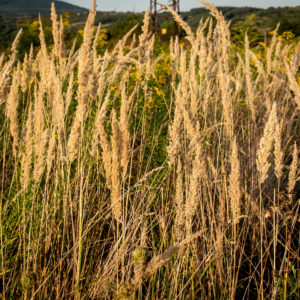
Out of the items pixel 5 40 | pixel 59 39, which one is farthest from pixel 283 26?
pixel 59 39

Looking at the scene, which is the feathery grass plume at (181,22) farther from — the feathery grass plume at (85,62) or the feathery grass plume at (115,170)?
the feathery grass plume at (115,170)

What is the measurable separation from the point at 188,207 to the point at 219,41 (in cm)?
149

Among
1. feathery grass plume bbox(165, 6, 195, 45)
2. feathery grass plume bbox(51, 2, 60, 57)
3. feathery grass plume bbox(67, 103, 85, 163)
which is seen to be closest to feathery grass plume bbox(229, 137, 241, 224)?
feathery grass plume bbox(67, 103, 85, 163)

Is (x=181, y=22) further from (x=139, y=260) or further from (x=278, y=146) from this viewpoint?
(x=139, y=260)

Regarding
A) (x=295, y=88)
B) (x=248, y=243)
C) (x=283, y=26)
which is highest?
(x=283, y=26)

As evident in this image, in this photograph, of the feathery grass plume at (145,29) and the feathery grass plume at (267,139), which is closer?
the feathery grass plume at (267,139)

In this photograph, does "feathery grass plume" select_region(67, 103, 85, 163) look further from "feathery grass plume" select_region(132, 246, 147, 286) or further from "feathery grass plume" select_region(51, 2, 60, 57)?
"feathery grass plume" select_region(51, 2, 60, 57)

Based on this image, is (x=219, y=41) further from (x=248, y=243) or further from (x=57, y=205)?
(x=57, y=205)

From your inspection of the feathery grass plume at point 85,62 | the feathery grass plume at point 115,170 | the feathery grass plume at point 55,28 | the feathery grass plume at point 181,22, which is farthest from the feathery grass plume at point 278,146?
the feathery grass plume at point 55,28

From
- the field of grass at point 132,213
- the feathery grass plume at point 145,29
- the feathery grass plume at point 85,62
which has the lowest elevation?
the field of grass at point 132,213

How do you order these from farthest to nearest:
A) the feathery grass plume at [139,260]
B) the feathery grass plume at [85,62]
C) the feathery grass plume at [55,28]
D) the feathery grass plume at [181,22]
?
the feathery grass plume at [55,28], the feathery grass plume at [181,22], the feathery grass plume at [85,62], the feathery grass plume at [139,260]

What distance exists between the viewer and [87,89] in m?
0.98

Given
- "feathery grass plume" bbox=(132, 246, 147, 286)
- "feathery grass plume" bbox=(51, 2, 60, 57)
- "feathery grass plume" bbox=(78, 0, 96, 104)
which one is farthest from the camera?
"feathery grass plume" bbox=(51, 2, 60, 57)

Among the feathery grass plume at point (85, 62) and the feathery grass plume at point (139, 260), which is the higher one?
the feathery grass plume at point (85, 62)
